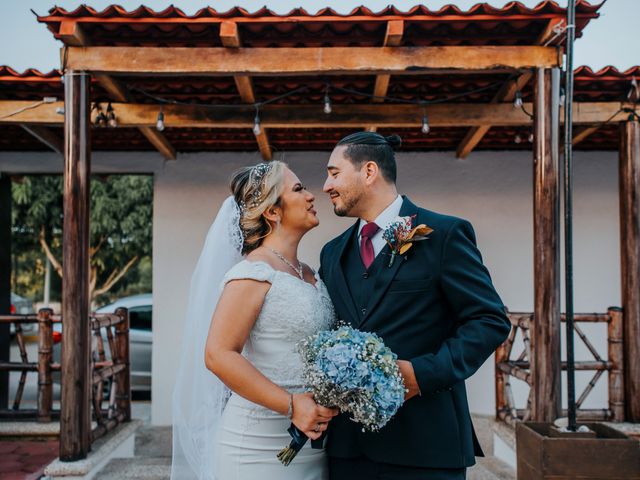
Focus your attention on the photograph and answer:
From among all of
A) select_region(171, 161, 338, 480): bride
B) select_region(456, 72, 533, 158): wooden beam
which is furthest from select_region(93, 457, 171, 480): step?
select_region(456, 72, 533, 158): wooden beam

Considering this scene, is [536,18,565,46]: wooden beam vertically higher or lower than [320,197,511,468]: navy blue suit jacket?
higher

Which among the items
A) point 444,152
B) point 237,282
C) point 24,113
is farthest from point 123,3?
point 444,152

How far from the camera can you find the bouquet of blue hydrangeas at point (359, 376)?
2.09 metres

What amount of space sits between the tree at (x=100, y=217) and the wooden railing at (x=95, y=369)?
1035 centimetres

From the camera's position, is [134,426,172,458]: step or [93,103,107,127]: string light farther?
[134,426,172,458]: step

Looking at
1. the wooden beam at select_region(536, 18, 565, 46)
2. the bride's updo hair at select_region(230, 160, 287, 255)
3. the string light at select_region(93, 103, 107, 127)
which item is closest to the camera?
the bride's updo hair at select_region(230, 160, 287, 255)

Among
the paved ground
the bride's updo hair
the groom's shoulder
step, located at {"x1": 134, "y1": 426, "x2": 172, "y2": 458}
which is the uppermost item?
the bride's updo hair

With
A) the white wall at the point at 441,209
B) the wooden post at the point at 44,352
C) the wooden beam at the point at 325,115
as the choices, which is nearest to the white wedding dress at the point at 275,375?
the wooden post at the point at 44,352

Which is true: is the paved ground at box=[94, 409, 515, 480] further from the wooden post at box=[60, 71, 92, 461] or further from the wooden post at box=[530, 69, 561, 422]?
the wooden post at box=[530, 69, 561, 422]

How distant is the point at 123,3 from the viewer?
197 inches

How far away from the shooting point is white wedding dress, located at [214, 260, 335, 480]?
2.73 metres

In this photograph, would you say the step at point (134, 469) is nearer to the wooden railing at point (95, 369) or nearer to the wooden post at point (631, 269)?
the wooden railing at point (95, 369)

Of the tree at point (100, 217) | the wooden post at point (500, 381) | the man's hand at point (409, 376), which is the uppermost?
the tree at point (100, 217)

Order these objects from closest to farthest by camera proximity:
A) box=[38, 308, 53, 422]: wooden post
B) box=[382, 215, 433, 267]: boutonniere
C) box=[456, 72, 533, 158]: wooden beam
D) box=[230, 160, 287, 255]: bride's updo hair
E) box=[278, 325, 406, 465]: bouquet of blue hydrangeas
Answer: box=[278, 325, 406, 465]: bouquet of blue hydrangeas → box=[382, 215, 433, 267]: boutonniere → box=[230, 160, 287, 255]: bride's updo hair → box=[456, 72, 533, 158]: wooden beam → box=[38, 308, 53, 422]: wooden post
